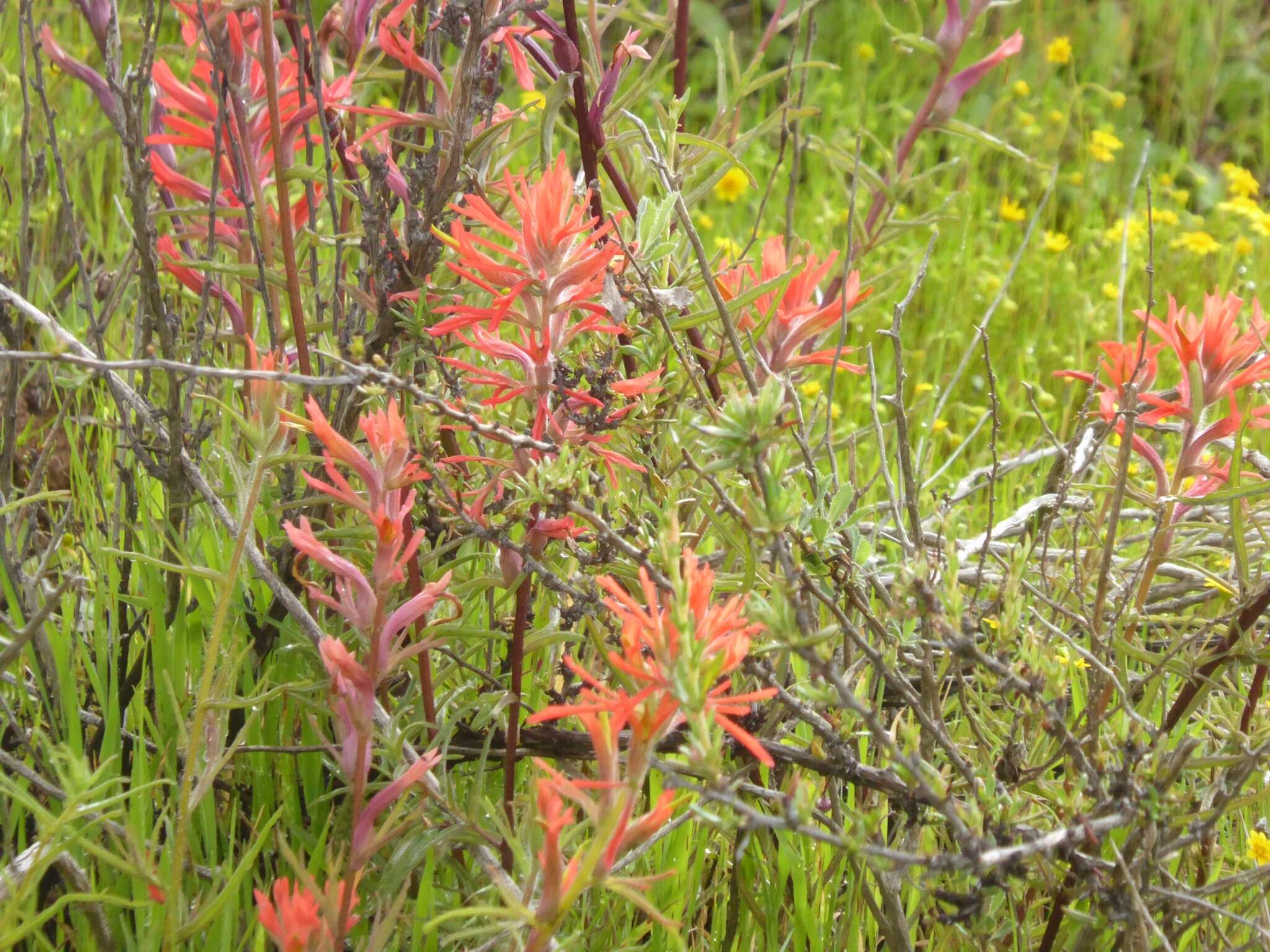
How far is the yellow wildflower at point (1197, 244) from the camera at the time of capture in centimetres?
312

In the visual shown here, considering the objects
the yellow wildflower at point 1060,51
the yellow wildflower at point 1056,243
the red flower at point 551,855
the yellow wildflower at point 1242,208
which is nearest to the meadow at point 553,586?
the red flower at point 551,855

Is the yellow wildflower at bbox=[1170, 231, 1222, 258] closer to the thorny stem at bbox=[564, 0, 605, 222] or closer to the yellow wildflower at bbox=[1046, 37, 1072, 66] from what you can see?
the yellow wildflower at bbox=[1046, 37, 1072, 66]

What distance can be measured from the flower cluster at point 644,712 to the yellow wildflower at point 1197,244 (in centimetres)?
270

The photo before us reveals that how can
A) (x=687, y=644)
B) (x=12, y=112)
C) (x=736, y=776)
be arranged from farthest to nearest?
(x=12, y=112) < (x=736, y=776) < (x=687, y=644)

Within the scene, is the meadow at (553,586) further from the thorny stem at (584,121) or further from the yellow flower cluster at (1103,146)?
the yellow flower cluster at (1103,146)

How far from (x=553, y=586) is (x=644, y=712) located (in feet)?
0.63

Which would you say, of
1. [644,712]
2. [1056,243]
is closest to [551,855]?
[644,712]

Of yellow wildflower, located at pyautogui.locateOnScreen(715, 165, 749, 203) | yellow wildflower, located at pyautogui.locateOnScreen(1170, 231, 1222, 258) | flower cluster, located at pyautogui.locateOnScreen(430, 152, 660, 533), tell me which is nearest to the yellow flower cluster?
yellow wildflower, located at pyautogui.locateOnScreen(1170, 231, 1222, 258)

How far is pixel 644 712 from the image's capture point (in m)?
Result: 0.82

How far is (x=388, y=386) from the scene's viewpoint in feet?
3.25

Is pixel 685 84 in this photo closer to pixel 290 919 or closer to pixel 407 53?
pixel 407 53

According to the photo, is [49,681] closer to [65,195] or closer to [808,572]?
[65,195]

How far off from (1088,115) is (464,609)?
3600 mm

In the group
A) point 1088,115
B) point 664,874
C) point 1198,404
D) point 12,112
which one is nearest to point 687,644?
point 664,874
